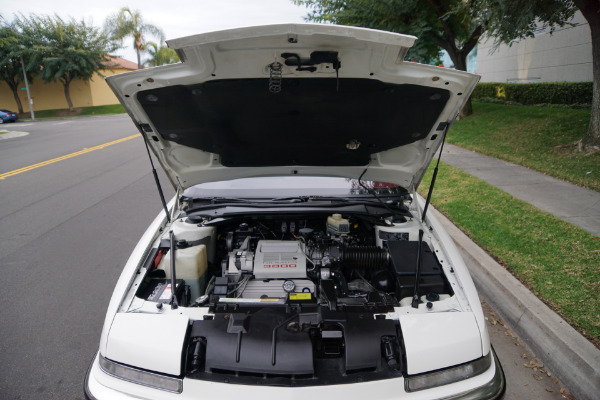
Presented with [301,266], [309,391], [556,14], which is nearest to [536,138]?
[556,14]

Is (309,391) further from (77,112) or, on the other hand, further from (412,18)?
(77,112)

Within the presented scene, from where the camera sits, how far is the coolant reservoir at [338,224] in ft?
10.2

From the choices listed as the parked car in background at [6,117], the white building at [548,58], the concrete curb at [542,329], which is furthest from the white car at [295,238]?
the parked car in background at [6,117]

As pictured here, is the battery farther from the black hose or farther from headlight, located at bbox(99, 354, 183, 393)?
the black hose

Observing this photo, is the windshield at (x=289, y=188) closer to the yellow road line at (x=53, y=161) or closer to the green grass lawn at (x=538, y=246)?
the green grass lawn at (x=538, y=246)

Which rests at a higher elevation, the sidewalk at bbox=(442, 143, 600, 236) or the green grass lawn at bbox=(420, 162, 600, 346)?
the sidewalk at bbox=(442, 143, 600, 236)

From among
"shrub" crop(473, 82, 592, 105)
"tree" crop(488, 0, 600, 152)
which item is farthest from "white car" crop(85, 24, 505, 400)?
"shrub" crop(473, 82, 592, 105)

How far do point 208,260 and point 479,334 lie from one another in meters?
2.12

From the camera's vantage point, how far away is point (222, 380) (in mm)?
1905

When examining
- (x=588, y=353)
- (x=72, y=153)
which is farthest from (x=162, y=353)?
(x=72, y=153)

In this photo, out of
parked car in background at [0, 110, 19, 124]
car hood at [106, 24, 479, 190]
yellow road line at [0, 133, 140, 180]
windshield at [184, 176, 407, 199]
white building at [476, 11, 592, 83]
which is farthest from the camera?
parked car in background at [0, 110, 19, 124]

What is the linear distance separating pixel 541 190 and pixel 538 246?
256 centimetres

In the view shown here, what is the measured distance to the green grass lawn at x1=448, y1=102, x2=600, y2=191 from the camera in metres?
7.43

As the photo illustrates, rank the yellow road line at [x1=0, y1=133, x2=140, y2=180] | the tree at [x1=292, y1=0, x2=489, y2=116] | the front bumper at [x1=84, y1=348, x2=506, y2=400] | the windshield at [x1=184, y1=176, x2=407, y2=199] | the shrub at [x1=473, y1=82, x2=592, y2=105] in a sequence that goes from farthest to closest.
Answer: the shrub at [x1=473, y1=82, x2=592, y2=105]
the tree at [x1=292, y1=0, x2=489, y2=116]
the yellow road line at [x1=0, y1=133, x2=140, y2=180]
the windshield at [x1=184, y1=176, x2=407, y2=199]
the front bumper at [x1=84, y1=348, x2=506, y2=400]
